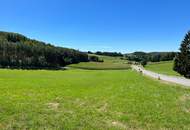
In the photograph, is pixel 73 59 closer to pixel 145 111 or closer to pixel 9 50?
pixel 9 50

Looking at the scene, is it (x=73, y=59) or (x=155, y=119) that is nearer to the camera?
(x=155, y=119)

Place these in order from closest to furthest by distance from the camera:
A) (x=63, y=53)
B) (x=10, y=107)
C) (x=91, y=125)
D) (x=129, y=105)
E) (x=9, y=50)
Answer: (x=91, y=125)
(x=10, y=107)
(x=129, y=105)
(x=9, y=50)
(x=63, y=53)

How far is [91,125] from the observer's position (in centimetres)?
927

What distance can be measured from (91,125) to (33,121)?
235 centimetres

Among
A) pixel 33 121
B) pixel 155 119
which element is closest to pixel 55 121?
pixel 33 121

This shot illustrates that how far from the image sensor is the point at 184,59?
59.1 meters

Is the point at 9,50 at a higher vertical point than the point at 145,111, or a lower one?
higher

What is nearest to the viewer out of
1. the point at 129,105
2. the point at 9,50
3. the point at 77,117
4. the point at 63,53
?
the point at 77,117

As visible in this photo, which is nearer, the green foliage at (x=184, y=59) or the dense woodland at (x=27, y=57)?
the green foliage at (x=184, y=59)

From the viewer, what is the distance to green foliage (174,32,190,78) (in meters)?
57.3

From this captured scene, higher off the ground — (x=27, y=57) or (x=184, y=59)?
(x=27, y=57)

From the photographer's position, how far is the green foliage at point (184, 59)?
188ft

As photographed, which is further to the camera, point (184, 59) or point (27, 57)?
point (27, 57)

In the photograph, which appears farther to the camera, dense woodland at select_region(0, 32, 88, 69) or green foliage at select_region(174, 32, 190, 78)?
dense woodland at select_region(0, 32, 88, 69)
